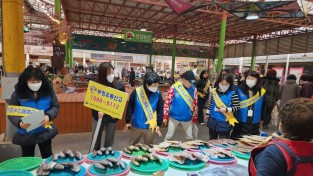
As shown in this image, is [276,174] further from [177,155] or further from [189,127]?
[189,127]

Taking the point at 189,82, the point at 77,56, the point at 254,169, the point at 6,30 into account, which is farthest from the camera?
the point at 77,56

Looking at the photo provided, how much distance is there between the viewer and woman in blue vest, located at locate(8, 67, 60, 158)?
212cm

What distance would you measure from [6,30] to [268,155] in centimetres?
325

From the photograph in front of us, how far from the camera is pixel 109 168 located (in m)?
1.54

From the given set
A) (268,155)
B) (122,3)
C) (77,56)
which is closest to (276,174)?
(268,155)

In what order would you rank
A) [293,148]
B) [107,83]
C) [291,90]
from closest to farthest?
[293,148] < [107,83] < [291,90]

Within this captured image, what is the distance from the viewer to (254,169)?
1143 millimetres

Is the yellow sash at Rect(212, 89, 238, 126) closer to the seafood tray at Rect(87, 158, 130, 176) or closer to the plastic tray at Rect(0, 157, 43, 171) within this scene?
the seafood tray at Rect(87, 158, 130, 176)

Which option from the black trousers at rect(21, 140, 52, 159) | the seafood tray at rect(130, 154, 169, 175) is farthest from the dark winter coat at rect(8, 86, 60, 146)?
the seafood tray at rect(130, 154, 169, 175)

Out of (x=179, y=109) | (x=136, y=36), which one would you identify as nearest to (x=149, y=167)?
(x=179, y=109)

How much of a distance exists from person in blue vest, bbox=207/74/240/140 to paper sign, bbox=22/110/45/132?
2.20 meters

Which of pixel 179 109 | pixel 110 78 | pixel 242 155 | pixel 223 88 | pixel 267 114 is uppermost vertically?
pixel 110 78

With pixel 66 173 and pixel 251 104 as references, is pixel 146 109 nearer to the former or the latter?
pixel 66 173

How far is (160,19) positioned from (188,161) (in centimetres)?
1646
